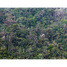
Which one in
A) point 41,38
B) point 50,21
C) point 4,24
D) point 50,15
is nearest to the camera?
point 41,38

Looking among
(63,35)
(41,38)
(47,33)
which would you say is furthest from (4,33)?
(63,35)

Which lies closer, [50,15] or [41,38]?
[41,38]

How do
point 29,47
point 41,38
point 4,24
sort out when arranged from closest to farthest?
point 29,47
point 41,38
point 4,24

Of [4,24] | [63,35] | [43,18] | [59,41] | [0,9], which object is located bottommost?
[59,41]

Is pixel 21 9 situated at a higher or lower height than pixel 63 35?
higher

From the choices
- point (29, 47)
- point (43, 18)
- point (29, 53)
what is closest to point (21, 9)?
point (43, 18)

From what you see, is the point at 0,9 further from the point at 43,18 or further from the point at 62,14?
the point at 62,14
